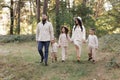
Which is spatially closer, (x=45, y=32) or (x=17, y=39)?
(x=45, y=32)

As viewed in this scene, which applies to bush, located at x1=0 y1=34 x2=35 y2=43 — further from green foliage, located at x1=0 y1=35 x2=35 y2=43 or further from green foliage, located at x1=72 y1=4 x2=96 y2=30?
green foliage, located at x1=72 y1=4 x2=96 y2=30

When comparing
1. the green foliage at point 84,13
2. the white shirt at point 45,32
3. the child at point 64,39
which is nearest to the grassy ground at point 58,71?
the child at point 64,39

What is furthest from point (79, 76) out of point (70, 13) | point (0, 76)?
point (70, 13)

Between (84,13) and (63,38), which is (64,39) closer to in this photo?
(63,38)

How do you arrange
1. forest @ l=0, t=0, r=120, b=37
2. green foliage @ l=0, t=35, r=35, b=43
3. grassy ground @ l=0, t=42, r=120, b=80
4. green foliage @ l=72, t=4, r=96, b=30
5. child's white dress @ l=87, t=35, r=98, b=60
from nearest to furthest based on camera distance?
grassy ground @ l=0, t=42, r=120, b=80, child's white dress @ l=87, t=35, r=98, b=60, green foliage @ l=0, t=35, r=35, b=43, forest @ l=0, t=0, r=120, b=37, green foliage @ l=72, t=4, r=96, b=30

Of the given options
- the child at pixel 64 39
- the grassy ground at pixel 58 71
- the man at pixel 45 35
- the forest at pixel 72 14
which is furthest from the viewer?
the forest at pixel 72 14

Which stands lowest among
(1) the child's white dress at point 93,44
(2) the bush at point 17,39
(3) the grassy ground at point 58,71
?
(2) the bush at point 17,39

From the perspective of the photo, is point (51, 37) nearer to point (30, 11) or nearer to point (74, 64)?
point (74, 64)

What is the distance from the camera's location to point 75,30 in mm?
11555

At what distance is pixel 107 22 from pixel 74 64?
15718 millimetres

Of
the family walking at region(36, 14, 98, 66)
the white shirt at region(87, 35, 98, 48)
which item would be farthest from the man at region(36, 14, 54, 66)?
the white shirt at region(87, 35, 98, 48)

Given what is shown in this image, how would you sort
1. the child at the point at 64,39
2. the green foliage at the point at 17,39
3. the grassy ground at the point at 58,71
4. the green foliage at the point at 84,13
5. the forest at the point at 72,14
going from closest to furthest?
1. the grassy ground at the point at 58,71
2. the child at the point at 64,39
3. the green foliage at the point at 17,39
4. the forest at the point at 72,14
5. the green foliage at the point at 84,13

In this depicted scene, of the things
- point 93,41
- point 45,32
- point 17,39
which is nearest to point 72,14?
point 17,39

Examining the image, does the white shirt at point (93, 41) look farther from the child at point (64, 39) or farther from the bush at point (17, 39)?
the bush at point (17, 39)
